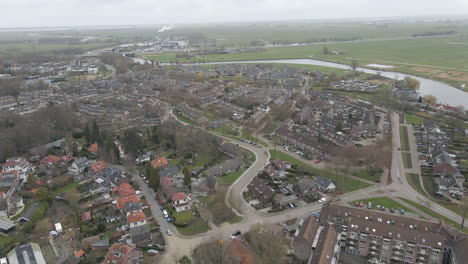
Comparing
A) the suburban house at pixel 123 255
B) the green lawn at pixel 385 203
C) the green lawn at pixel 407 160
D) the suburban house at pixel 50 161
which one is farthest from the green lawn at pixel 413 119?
the suburban house at pixel 50 161

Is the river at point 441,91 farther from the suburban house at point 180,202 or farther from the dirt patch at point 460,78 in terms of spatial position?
the suburban house at point 180,202

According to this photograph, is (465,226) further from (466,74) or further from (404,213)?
(466,74)

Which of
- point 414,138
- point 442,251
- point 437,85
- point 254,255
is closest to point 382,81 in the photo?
point 437,85

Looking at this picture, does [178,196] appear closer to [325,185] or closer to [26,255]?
[26,255]

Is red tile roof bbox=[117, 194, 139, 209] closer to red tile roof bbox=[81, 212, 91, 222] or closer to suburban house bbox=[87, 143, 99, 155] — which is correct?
red tile roof bbox=[81, 212, 91, 222]

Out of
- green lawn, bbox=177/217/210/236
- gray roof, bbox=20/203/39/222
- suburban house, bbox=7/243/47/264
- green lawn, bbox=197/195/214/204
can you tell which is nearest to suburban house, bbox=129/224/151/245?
green lawn, bbox=177/217/210/236
